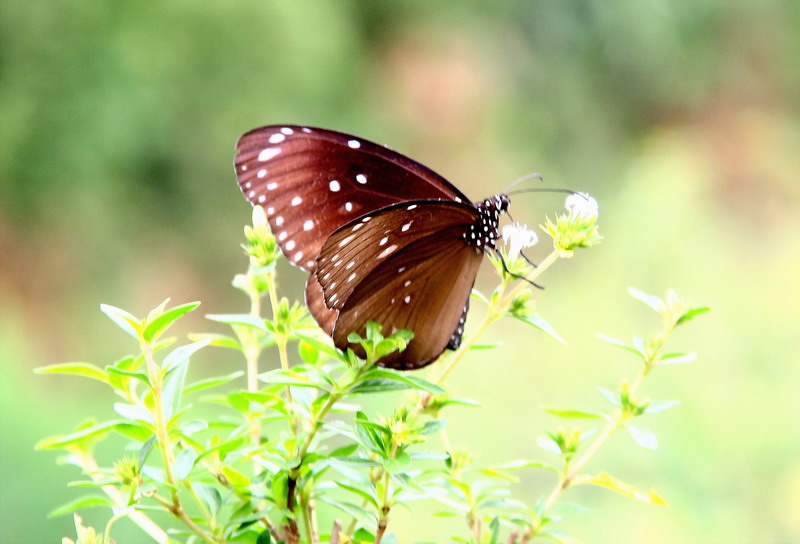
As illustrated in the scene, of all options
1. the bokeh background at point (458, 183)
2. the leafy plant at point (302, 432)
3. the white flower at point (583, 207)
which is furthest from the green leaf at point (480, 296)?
the bokeh background at point (458, 183)

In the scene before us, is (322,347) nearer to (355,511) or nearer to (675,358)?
(355,511)

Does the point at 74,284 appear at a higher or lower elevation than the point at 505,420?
higher

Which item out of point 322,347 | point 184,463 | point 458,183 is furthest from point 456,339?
point 458,183

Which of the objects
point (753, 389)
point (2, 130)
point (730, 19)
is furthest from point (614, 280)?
point (730, 19)

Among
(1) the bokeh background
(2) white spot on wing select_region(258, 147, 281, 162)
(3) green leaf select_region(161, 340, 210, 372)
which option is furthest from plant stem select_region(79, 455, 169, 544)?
(1) the bokeh background

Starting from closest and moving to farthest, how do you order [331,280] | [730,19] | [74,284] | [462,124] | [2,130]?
[331,280] → [2,130] → [74,284] → [462,124] → [730,19]

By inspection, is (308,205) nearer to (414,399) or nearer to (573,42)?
(414,399)

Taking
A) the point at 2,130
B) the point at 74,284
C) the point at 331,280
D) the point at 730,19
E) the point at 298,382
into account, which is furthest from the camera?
the point at 730,19

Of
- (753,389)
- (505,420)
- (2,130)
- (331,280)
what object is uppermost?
(2,130)
